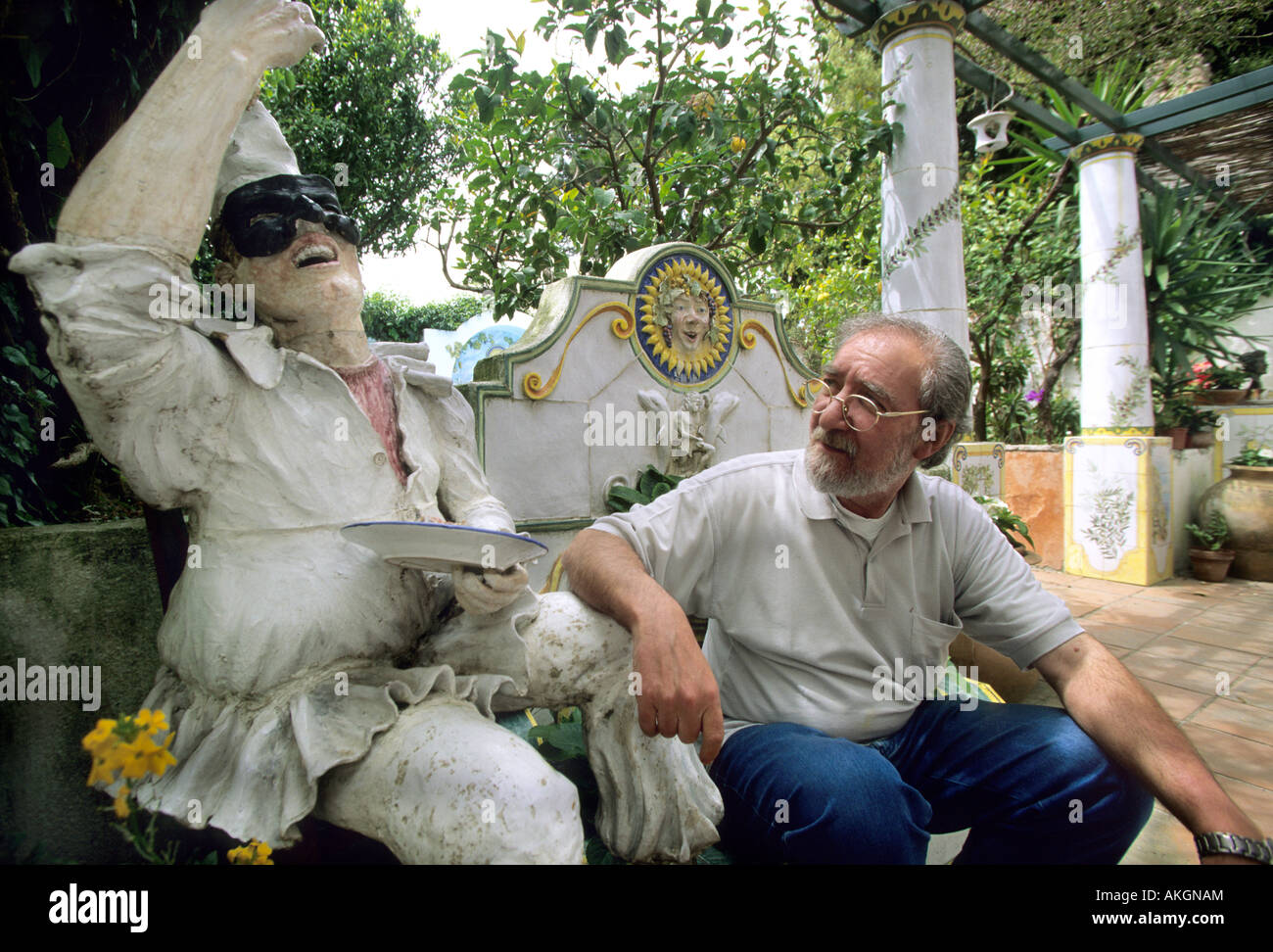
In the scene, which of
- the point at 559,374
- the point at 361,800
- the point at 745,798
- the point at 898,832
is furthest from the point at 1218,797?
the point at 559,374

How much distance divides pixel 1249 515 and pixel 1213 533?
0.33 m

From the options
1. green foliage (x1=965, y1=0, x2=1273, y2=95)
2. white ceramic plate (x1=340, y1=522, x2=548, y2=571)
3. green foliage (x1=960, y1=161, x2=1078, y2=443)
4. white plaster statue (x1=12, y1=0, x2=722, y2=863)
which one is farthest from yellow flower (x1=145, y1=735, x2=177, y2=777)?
green foliage (x1=960, y1=161, x2=1078, y2=443)

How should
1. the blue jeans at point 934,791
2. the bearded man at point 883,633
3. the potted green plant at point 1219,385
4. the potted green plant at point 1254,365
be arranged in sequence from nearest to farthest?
the blue jeans at point 934,791 < the bearded man at point 883,633 < the potted green plant at point 1219,385 < the potted green plant at point 1254,365

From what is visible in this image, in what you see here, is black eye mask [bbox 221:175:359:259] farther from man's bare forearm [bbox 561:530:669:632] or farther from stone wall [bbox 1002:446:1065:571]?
stone wall [bbox 1002:446:1065:571]

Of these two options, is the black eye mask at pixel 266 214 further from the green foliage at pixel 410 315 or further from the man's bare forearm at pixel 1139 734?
the green foliage at pixel 410 315

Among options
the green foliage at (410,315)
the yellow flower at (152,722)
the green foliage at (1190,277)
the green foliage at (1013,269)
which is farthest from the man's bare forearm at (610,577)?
the green foliage at (410,315)

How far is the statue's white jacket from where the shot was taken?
1.14m

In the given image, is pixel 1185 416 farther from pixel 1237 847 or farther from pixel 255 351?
pixel 255 351

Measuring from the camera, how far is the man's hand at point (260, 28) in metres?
1.21

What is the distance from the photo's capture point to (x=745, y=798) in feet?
5.08

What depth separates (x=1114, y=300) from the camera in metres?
6.59
